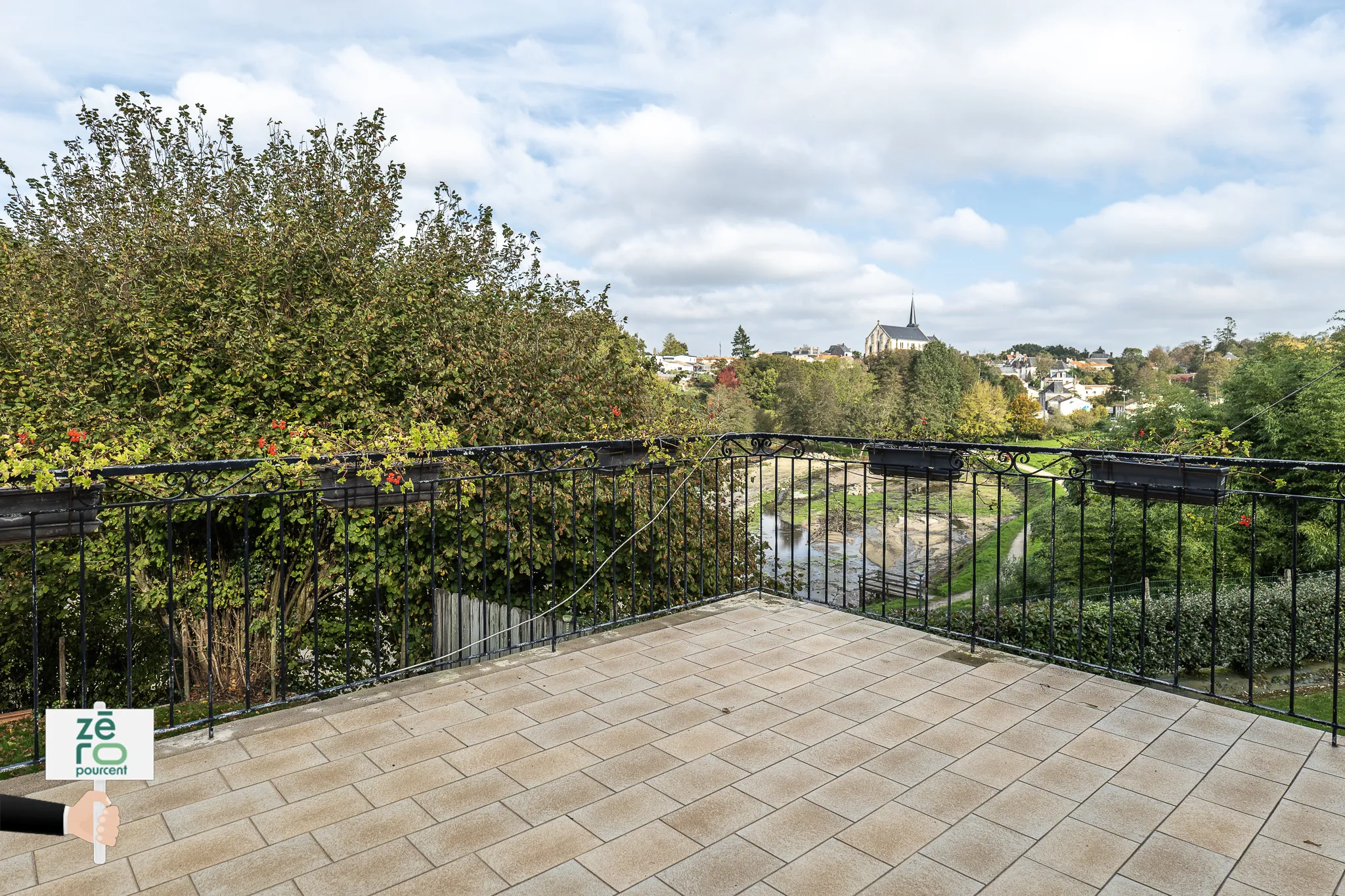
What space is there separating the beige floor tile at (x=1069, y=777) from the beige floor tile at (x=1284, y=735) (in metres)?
0.74

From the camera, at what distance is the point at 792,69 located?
339 inches

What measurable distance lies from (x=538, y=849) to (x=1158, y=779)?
6.66 ft

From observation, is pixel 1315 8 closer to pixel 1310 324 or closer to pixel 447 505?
pixel 447 505

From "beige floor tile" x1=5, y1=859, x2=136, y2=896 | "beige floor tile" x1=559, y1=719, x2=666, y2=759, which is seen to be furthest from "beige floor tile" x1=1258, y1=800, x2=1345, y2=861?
"beige floor tile" x1=5, y1=859, x2=136, y2=896

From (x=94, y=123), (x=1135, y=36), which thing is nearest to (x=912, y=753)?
(x=1135, y=36)

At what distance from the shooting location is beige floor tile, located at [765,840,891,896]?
6.19 ft

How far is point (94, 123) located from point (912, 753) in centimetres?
909

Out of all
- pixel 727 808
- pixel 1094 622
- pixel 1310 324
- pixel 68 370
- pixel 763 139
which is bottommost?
pixel 1094 622

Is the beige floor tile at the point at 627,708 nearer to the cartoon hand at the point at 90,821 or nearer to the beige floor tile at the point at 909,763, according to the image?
the beige floor tile at the point at 909,763

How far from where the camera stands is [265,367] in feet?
21.9

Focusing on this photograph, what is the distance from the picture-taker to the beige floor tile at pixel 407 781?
7.66 ft

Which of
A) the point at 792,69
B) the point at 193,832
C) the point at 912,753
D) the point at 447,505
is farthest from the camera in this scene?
the point at 792,69

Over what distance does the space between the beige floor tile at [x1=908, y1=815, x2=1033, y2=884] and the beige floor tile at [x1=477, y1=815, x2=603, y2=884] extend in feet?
3.15

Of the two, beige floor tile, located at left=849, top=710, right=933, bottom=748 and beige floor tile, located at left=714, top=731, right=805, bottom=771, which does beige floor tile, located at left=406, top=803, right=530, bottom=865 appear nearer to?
beige floor tile, located at left=714, top=731, right=805, bottom=771
